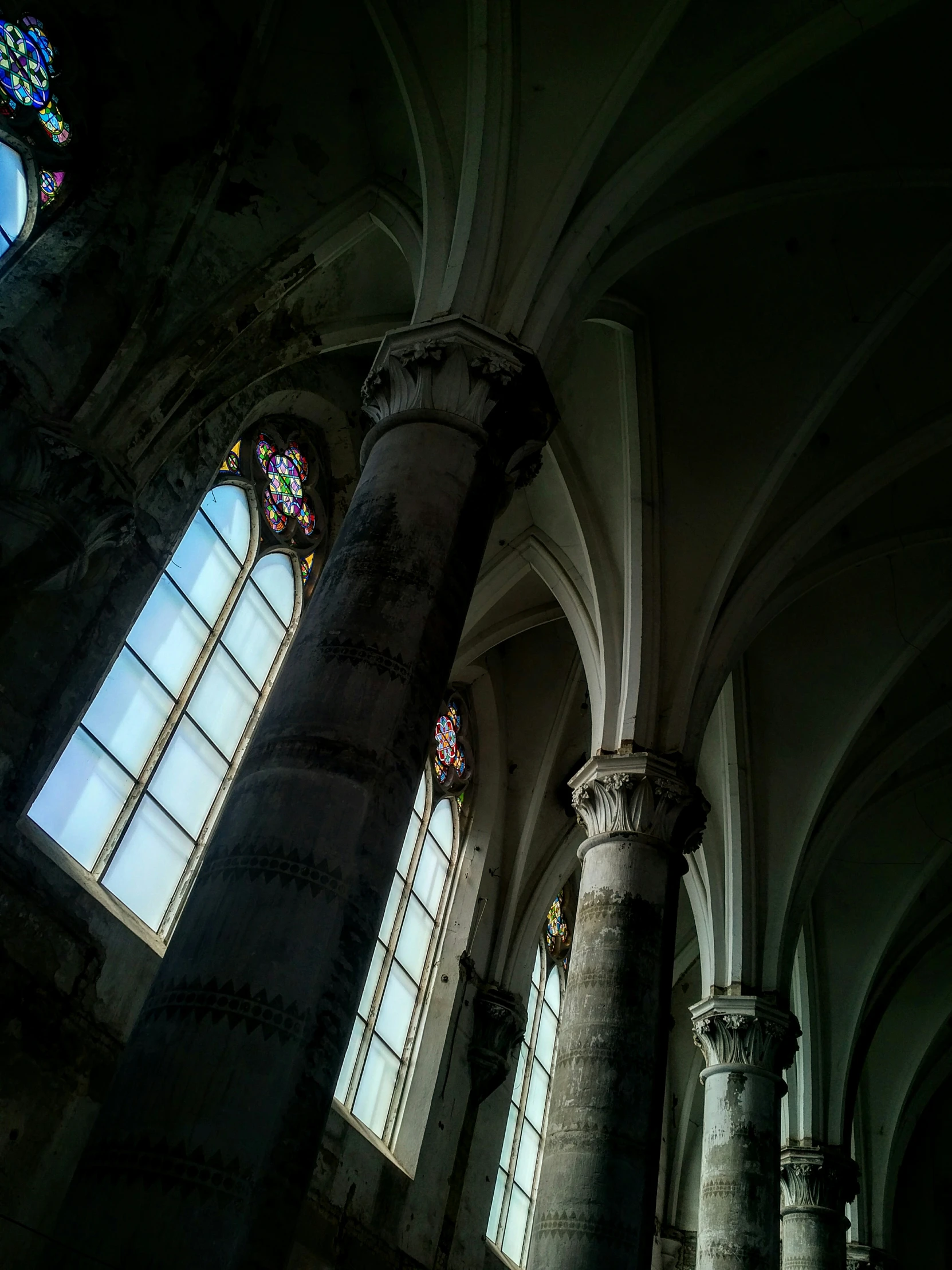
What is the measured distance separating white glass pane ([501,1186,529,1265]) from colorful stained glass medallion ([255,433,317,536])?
800cm

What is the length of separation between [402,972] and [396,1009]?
1.18 feet

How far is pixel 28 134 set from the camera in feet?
26.4

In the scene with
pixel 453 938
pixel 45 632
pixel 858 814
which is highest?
pixel 858 814

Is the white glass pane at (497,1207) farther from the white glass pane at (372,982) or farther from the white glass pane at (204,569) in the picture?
the white glass pane at (204,569)

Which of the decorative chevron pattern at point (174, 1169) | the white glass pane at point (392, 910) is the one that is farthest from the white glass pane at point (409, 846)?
the decorative chevron pattern at point (174, 1169)

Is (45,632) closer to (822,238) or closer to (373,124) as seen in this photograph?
(373,124)

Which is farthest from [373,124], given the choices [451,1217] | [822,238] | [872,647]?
[451,1217]

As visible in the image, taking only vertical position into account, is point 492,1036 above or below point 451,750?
below

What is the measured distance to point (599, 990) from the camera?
7.66 m

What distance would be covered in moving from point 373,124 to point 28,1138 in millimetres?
7229

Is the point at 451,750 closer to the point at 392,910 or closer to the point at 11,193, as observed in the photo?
the point at 392,910

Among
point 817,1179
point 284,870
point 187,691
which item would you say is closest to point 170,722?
point 187,691

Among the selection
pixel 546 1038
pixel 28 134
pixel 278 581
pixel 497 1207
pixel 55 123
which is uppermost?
pixel 55 123

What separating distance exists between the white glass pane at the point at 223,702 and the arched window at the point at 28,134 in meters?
3.44
